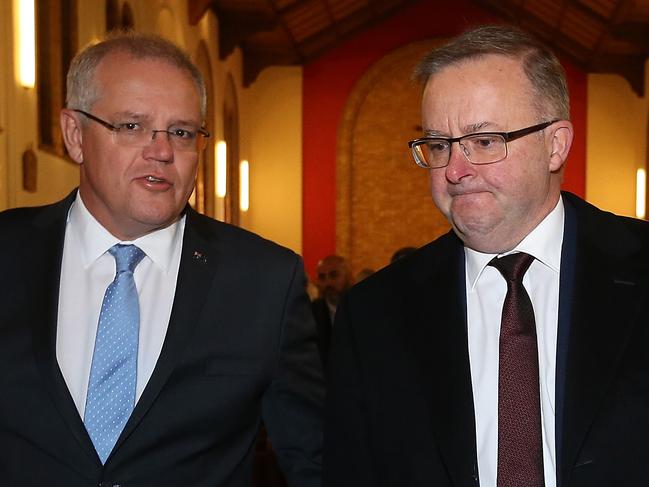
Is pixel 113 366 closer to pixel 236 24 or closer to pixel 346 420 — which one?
pixel 346 420

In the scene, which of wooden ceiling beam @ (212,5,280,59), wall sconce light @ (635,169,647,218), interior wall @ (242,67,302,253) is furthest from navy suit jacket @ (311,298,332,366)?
interior wall @ (242,67,302,253)

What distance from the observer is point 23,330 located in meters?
2.49

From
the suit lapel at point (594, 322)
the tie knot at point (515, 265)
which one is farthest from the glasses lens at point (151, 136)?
the suit lapel at point (594, 322)

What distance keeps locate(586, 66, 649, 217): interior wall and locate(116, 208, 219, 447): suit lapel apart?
52.5 ft

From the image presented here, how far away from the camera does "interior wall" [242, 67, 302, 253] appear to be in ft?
59.9

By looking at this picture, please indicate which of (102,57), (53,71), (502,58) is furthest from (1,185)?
(502,58)

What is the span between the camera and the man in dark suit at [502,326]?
2125 millimetres

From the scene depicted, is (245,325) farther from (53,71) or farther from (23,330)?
(53,71)

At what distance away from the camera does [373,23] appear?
60.8 feet

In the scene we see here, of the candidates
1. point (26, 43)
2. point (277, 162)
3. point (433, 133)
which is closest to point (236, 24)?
point (277, 162)

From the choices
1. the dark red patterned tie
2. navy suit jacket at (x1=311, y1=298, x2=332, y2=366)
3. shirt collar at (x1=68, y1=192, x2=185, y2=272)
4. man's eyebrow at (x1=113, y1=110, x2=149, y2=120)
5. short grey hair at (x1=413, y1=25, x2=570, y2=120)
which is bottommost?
navy suit jacket at (x1=311, y1=298, x2=332, y2=366)

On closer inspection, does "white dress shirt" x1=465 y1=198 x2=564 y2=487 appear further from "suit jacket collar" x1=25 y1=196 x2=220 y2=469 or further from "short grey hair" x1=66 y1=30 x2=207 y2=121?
"short grey hair" x1=66 y1=30 x2=207 y2=121

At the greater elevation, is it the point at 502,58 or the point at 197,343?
the point at 502,58

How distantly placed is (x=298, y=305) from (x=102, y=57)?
0.78m
